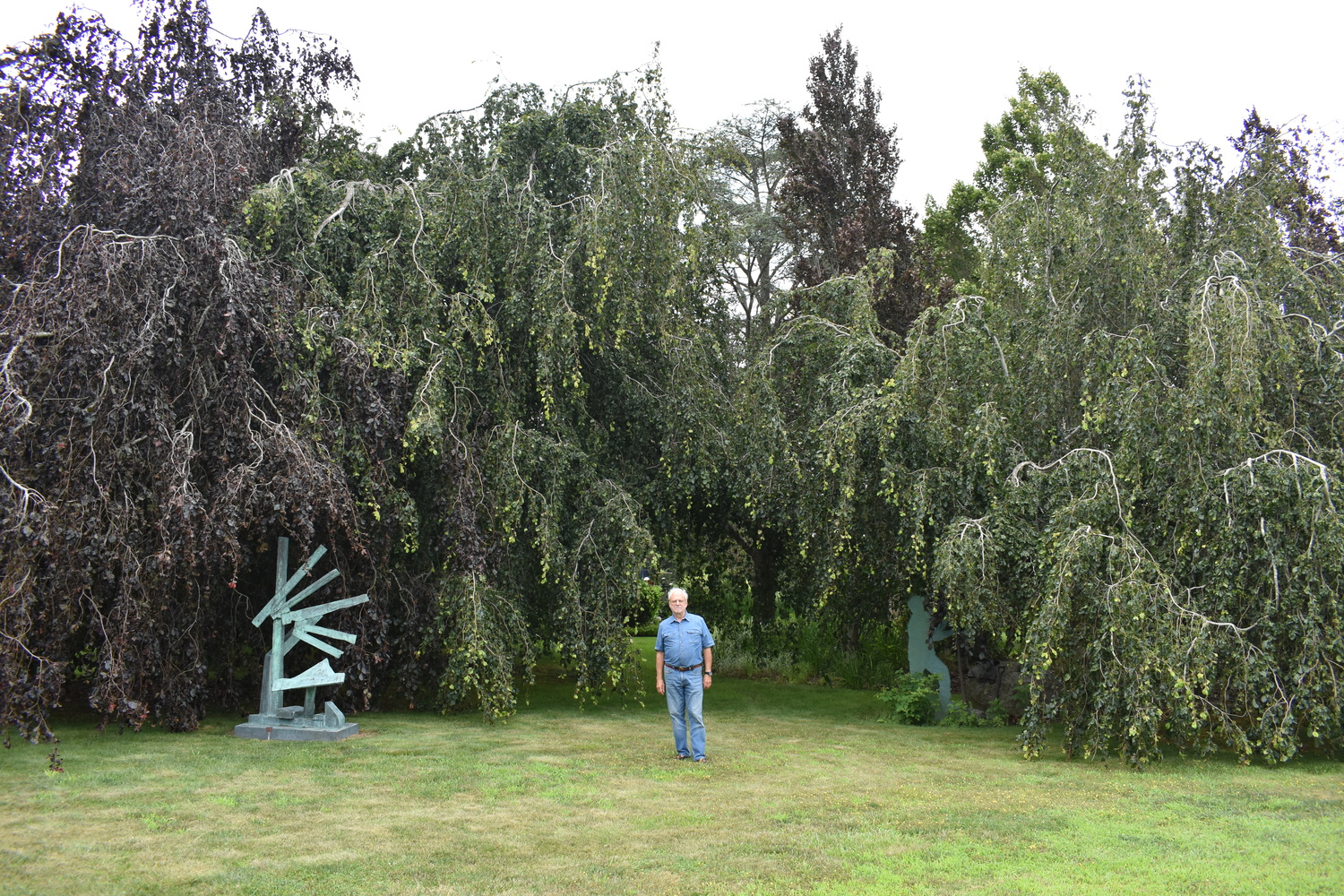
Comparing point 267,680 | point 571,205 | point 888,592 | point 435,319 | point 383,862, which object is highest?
point 571,205

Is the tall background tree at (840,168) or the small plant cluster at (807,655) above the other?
the tall background tree at (840,168)

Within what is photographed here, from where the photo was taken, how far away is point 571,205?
10.1 meters

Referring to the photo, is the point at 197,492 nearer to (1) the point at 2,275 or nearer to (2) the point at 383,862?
(1) the point at 2,275

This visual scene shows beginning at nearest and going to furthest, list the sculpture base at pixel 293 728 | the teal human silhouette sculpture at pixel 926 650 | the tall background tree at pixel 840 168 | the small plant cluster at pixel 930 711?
the sculpture base at pixel 293 728 < the small plant cluster at pixel 930 711 < the teal human silhouette sculpture at pixel 926 650 < the tall background tree at pixel 840 168

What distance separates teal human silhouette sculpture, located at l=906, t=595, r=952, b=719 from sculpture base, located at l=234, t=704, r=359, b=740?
5.47 metres

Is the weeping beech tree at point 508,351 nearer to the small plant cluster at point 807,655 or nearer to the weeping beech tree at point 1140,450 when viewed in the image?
the weeping beech tree at point 1140,450

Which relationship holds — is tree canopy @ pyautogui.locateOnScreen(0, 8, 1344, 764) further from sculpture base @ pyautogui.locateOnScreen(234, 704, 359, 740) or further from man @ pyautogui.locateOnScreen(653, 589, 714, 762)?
man @ pyautogui.locateOnScreen(653, 589, 714, 762)

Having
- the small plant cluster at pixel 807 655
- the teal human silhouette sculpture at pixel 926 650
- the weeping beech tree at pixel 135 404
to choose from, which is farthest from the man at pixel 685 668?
the small plant cluster at pixel 807 655

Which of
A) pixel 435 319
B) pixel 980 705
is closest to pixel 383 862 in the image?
pixel 435 319

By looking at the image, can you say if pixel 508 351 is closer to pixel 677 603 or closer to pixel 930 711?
pixel 677 603

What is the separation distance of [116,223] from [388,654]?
4.21 metres

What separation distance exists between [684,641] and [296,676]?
3.26 meters

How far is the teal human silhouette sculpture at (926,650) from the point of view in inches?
408

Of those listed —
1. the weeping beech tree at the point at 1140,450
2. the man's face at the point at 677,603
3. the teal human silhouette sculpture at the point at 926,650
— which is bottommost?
the teal human silhouette sculpture at the point at 926,650
